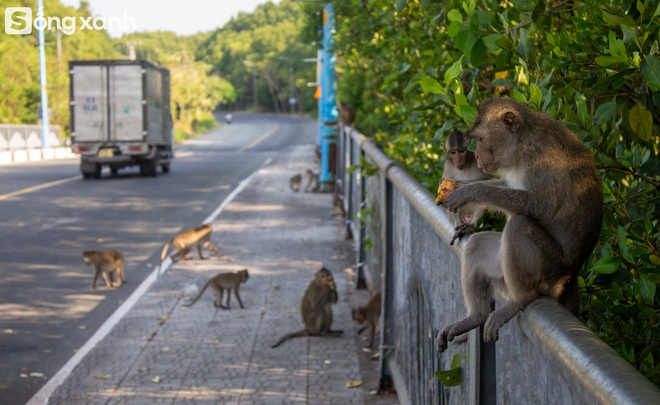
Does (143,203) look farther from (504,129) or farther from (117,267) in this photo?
(504,129)

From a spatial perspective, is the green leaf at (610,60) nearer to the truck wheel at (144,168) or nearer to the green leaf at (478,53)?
the green leaf at (478,53)

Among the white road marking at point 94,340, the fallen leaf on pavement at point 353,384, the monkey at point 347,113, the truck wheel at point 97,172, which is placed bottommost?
the white road marking at point 94,340

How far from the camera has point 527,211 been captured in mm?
2979

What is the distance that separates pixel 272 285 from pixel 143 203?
9.17 m

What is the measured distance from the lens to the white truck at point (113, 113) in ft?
83.6

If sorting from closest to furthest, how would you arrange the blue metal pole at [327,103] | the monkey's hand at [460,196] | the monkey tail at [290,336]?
the monkey's hand at [460,196], the monkey tail at [290,336], the blue metal pole at [327,103]

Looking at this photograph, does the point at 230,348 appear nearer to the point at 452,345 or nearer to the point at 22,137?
the point at 452,345

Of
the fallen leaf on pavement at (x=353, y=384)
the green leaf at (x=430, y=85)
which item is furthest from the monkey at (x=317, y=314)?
the green leaf at (x=430, y=85)

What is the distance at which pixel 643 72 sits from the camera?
2.68 m

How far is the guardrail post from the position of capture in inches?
244

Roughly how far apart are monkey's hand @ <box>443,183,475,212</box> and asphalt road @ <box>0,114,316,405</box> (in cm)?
427

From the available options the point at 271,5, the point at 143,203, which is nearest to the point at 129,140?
the point at 143,203

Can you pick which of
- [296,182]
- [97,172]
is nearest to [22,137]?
[97,172]

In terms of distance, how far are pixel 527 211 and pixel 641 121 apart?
609 mm
